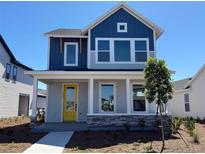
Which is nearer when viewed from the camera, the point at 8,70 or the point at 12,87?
the point at 8,70

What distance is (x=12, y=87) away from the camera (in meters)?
22.9

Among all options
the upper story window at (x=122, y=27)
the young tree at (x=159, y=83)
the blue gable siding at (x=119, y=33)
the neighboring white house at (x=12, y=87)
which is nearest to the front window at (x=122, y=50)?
the blue gable siding at (x=119, y=33)

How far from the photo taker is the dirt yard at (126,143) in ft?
28.6

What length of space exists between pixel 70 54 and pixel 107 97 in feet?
13.2

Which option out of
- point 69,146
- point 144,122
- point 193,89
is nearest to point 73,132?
point 69,146

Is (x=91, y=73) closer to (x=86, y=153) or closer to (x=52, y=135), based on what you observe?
(x=52, y=135)

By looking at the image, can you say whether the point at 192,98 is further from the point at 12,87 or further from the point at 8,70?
the point at 8,70

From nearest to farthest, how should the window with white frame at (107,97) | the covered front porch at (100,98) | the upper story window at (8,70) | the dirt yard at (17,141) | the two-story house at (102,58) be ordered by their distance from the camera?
the dirt yard at (17,141), the covered front porch at (100,98), the window with white frame at (107,97), the two-story house at (102,58), the upper story window at (8,70)

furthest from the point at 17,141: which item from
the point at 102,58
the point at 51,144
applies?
the point at 102,58

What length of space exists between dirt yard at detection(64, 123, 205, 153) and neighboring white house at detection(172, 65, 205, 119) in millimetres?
10548

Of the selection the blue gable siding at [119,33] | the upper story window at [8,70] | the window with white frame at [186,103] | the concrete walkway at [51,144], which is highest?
the blue gable siding at [119,33]

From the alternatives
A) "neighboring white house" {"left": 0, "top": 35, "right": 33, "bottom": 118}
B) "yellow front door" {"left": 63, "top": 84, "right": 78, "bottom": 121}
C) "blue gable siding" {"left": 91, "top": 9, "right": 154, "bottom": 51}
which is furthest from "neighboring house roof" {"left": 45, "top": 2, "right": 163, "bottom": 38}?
"neighboring white house" {"left": 0, "top": 35, "right": 33, "bottom": 118}

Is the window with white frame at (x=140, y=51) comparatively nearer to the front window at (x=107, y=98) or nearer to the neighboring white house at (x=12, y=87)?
the front window at (x=107, y=98)

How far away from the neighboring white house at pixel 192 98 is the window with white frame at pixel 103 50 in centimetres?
1008
